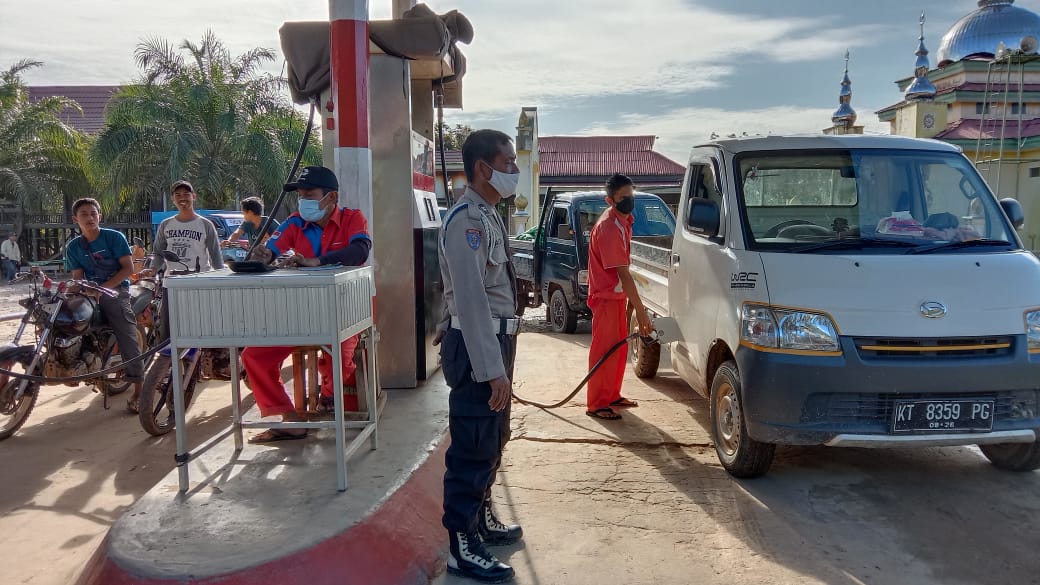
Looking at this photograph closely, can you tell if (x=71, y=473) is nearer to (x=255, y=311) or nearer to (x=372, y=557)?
(x=255, y=311)

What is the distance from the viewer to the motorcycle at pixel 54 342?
17.9 ft

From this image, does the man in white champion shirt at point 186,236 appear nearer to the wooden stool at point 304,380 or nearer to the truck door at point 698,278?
the wooden stool at point 304,380

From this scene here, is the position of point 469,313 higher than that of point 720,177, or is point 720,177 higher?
point 720,177

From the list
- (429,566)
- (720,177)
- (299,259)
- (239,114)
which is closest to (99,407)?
(299,259)

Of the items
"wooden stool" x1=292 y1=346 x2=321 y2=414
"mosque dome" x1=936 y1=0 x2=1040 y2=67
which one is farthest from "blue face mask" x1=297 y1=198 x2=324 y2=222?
"mosque dome" x1=936 y1=0 x2=1040 y2=67

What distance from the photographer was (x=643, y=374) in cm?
721

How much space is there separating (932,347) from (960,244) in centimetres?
87

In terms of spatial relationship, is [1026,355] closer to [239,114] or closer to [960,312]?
[960,312]

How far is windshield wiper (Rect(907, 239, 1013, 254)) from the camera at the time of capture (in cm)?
416

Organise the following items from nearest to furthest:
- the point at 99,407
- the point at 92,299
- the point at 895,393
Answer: the point at 895,393 < the point at 92,299 < the point at 99,407

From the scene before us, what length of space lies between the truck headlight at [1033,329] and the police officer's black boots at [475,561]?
2924 millimetres

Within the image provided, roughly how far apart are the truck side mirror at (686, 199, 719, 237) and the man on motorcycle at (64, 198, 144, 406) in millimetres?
4430

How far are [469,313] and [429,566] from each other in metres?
1.28

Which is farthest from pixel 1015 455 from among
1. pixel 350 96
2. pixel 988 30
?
pixel 988 30
